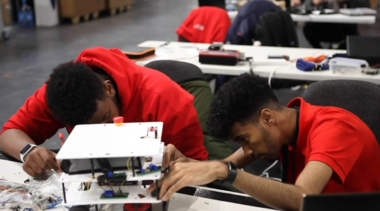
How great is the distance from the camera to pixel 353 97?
171cm

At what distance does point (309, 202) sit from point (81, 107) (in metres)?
0.76

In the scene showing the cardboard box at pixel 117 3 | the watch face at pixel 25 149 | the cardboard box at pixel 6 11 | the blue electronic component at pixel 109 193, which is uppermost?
the blue electronic component at pixel 109 193

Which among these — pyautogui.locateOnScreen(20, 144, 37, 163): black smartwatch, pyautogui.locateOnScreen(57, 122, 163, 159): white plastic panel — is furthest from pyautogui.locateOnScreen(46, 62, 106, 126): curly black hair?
pyautogui.locateOnScreen(20, 144, 37, 163): black smartwatch

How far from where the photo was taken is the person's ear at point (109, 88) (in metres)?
1.54

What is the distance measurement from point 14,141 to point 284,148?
98cm

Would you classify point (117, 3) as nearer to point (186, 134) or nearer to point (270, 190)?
point (186, 134)

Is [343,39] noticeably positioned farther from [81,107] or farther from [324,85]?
[81,107]

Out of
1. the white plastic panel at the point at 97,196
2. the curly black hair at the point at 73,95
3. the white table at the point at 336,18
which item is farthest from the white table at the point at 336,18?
the white plastic panel at the point at 97,196

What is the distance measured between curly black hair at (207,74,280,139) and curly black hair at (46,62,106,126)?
373 millimetres

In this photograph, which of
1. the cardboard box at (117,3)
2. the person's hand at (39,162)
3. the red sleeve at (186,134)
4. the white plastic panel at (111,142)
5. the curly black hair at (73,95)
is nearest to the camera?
the white plastic panel at (111,142)

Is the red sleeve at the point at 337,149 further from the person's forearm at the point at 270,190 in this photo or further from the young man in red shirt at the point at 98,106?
the young man in red shirt at the point at 98,106

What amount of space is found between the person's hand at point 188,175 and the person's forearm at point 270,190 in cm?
6

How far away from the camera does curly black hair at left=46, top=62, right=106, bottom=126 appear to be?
138cm

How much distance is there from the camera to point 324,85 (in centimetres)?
176
